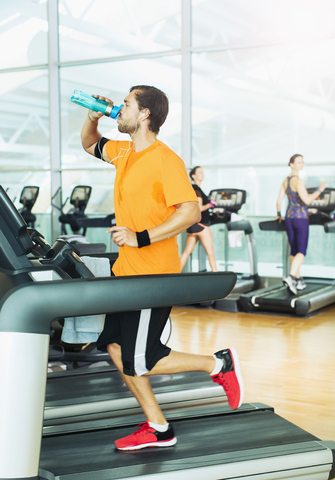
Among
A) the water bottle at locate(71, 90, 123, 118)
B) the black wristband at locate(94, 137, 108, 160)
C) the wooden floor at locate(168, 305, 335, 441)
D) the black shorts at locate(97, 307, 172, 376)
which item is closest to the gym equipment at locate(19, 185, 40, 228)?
the wooden floor at locate(168, 305, 335, 441)

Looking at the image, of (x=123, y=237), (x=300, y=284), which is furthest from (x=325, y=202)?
(x=123, y=237)

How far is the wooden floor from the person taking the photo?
274 centimetres

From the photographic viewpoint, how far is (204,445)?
6.29 feet

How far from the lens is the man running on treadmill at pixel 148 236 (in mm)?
1858

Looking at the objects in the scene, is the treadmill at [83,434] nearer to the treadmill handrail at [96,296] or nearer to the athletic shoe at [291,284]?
the treadmill handrail at [96,296]

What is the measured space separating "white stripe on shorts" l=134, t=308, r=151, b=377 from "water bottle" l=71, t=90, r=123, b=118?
2.29 feet

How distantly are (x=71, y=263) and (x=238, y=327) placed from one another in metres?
3.33

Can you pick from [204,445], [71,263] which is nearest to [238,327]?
[204,445]

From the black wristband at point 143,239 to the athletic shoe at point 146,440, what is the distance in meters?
0.66

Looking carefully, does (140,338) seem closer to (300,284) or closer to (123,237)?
(123,237)

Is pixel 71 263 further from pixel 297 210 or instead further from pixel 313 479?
pixel 297 210

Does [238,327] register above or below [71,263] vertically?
below

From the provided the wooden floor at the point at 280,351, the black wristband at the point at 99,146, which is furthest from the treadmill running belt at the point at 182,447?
the black wristband at the point at 99,146

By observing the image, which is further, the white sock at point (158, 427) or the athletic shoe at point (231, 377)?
the athletic shoe at point (231, 377)
